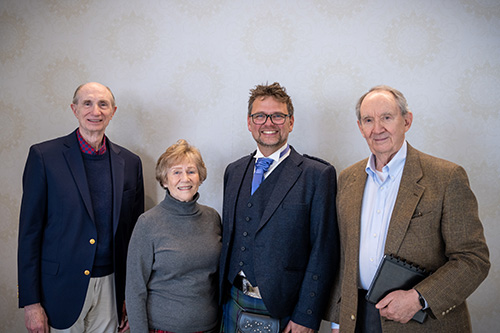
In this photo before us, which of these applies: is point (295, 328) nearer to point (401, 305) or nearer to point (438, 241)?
point (401, 305)

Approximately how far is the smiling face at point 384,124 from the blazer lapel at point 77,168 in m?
1.48

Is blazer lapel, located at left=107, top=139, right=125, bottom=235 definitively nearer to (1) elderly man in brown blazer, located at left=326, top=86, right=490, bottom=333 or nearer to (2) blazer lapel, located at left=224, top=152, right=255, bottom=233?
(2) blazer lapel, located at left=224, top=152, right=255, bottom=233

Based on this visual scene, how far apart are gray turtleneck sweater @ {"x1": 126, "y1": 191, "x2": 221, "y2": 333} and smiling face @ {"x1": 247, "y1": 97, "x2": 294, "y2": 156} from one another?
50cm

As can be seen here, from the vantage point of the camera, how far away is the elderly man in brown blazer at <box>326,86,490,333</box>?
1478mm

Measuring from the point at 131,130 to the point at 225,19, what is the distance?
38.9 inches

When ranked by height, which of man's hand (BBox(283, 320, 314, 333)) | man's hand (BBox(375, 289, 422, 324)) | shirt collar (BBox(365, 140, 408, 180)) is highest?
shirt collar (BBox(365, 140, 408, 180))

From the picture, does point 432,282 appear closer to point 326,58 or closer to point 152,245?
point 152,245

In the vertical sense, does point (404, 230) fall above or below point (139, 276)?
above

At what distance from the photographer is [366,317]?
1.66 metres

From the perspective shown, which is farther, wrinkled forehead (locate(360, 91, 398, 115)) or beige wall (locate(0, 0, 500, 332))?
beige wall (locate(0, 0, 500, 332))

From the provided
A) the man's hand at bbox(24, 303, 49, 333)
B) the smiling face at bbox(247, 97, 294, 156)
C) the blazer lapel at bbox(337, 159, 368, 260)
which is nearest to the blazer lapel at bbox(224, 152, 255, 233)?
the smiling face at bbox(247, 97, 294, 156)

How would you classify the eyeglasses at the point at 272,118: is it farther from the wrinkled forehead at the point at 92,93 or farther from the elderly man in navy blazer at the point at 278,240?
the wrinkled forehead at the point at 92,93

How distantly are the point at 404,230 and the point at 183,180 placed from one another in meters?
1.06

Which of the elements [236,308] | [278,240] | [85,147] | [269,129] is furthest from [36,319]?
[269,129]
